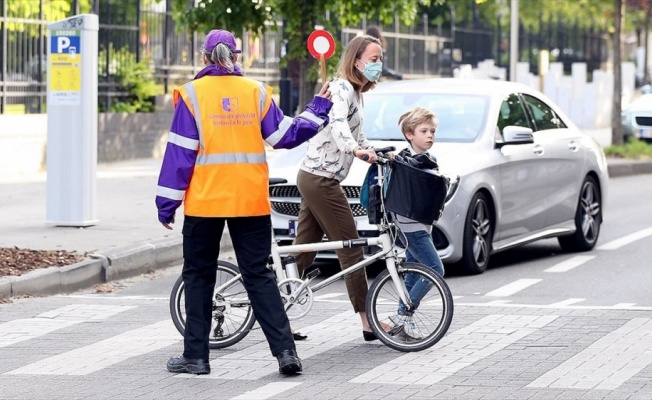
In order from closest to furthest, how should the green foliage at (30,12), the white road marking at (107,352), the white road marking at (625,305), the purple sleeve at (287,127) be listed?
the purple sleeve at (287,127) → the white road marking at (107,352) → the white road marking at (625,305) → the green foliage at (30,12)

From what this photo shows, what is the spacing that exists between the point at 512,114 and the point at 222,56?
559cm

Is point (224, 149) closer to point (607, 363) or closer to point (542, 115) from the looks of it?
point (607, 363)

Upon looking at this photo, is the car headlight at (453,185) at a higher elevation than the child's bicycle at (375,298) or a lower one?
higher

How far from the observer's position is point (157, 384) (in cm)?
739

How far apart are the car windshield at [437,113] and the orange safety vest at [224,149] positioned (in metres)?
4.60

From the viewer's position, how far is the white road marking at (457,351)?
7.52m

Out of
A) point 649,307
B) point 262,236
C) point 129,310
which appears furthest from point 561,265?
point 262,236

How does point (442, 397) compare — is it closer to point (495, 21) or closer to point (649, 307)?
point (649, 307)

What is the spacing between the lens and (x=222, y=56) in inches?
296

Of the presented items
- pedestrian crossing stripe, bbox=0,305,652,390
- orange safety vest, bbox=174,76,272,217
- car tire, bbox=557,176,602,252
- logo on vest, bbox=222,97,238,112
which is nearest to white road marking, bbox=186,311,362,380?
pedestrian crossing stripe, bbox=0,305,652,390

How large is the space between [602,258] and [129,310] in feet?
15.7

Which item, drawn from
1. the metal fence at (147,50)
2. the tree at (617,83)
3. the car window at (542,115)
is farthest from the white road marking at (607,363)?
the tree at (617,83)

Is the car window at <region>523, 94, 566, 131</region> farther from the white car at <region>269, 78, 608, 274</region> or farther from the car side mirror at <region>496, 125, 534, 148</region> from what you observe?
the car side mirror at <region>496, 125, 534, 148</region>

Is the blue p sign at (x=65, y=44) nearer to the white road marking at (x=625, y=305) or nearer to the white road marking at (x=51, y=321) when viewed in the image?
the white road marking at (x=51, y=321)
